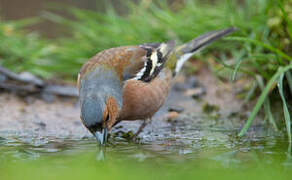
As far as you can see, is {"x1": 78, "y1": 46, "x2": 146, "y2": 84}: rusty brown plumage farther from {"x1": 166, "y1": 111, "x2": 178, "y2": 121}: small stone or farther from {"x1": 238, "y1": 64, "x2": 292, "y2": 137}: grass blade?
{"x1": 238, "y1": 64, "x2": 292, "y2": 137}: grass blade

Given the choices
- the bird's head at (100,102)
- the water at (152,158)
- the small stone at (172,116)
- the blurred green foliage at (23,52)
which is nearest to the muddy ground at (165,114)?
the small stone at (172,116)

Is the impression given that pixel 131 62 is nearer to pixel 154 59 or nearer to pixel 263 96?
pixel 154 59

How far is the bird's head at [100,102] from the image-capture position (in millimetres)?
3857

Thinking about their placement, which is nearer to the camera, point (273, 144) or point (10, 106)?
point (273, 144)

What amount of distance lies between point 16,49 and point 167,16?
227 centimetres

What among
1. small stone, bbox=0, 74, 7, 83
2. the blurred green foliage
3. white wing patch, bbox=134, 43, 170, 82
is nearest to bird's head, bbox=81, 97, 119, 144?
white wing patch, bbox=134, 43, 170, 82

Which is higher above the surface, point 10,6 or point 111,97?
point 10,6

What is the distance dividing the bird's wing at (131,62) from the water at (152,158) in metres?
0.69

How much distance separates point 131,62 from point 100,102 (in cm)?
102

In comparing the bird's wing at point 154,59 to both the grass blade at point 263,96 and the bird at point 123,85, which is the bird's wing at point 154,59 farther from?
the grass blade at point 263,96

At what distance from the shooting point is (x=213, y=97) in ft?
19.9

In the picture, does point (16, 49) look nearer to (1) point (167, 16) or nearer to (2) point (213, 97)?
(1) point (167, 16)

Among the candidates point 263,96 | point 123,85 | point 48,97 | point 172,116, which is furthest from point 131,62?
point 48,97

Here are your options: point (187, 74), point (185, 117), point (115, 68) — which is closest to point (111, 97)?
point (115, 68)
